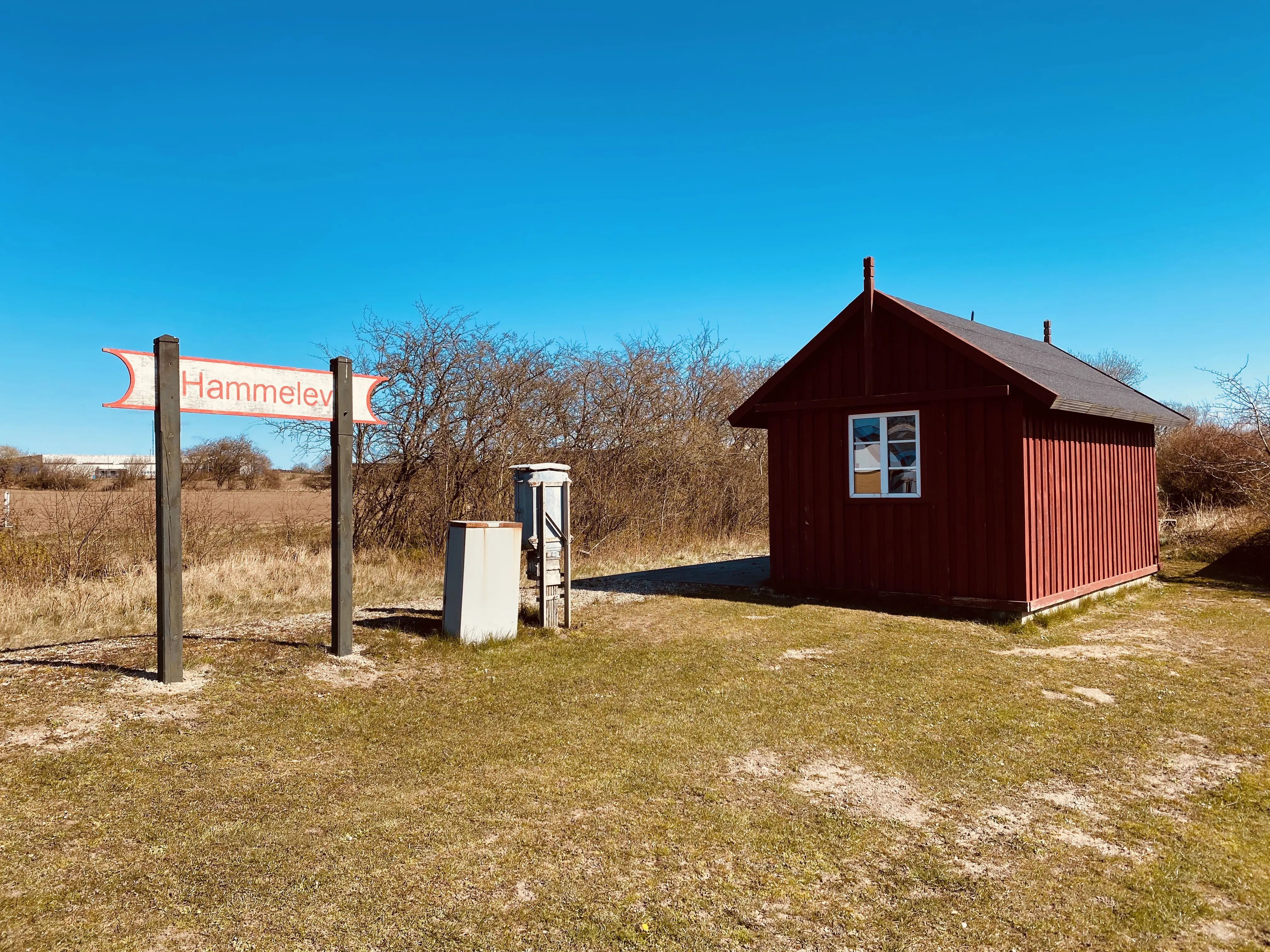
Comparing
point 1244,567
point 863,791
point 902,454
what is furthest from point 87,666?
point 1244,567

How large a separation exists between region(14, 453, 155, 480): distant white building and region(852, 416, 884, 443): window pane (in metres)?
10.5

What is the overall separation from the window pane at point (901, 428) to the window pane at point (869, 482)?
1.68 ft

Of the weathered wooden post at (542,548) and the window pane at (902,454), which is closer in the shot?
the weathered wooden post at (542,548)

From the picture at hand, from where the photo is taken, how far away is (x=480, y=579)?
25.5 feet

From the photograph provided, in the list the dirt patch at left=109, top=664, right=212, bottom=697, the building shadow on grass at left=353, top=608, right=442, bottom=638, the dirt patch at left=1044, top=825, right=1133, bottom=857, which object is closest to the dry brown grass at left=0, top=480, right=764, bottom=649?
the building shadow on grass at left=353, top=608, right=442, bottom=638

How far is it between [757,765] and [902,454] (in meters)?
6.60

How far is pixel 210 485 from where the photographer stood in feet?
50.8

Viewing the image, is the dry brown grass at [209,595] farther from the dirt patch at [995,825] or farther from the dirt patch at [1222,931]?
the dirt patch at [1222,931]

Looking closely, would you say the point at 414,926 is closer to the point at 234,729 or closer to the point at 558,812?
the point at 558,812

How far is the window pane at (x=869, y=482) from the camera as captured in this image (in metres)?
10.8

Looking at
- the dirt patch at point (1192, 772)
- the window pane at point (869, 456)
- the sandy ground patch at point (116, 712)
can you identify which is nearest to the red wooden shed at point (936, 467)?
the window pane at point (869, 456)

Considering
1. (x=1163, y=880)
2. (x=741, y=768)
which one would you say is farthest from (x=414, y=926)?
(x=1163, y=880)

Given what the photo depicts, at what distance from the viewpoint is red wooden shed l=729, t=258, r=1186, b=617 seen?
9.77m

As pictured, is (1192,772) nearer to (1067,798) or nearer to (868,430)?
(1067,798)
